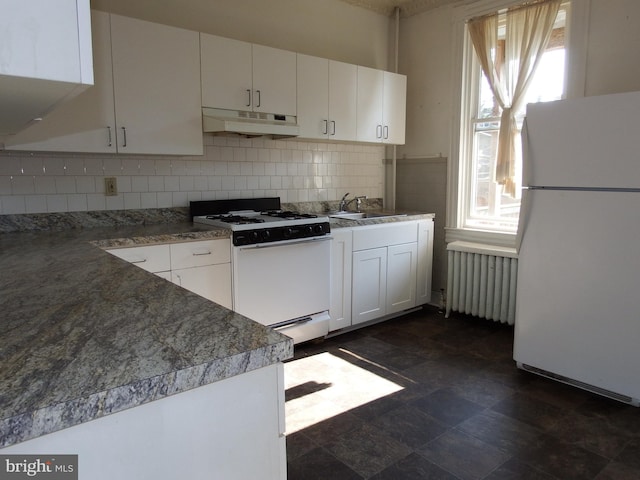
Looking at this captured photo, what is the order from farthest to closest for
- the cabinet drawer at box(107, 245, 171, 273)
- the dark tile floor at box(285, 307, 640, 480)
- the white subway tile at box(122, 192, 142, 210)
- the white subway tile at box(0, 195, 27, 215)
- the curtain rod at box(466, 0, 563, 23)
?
the curtain rod at box(466, 0, 563, 23), the white subway tile at box(122, 192, 142, 210), the white subway tile at box(0, 195, 27, 215), the cabinet drawer at box(107, 245, 171, 273), the dark tile floor at box(285, 307, 640, 480)

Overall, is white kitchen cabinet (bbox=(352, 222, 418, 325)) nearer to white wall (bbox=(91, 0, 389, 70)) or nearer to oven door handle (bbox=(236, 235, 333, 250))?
oven door handle (bbox=(236, 235, 333, 250))

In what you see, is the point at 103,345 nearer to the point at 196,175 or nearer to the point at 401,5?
the point at 196,175

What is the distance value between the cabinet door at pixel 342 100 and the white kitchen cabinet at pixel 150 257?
1745 millimetres

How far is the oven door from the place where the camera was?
2938 mm

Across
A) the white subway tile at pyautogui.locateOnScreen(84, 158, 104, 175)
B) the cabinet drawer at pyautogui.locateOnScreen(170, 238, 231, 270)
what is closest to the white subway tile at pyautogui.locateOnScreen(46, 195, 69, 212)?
the white subway tile at pyautogui.locateOnScreen(84, 158, 104, 175)

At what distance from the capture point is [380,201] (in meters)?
4.70

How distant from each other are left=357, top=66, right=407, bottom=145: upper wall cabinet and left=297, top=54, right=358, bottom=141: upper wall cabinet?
0.34 ft

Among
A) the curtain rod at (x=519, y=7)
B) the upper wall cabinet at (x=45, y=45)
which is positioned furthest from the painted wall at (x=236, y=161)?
the upper wall cabinet at (x=45, y=45)

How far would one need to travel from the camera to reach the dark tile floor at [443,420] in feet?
6.50

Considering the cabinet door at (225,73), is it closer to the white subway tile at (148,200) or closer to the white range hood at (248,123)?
the white range hood at (248,123)

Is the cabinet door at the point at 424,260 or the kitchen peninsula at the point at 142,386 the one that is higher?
the kitchen peninsula at the point at 142,386

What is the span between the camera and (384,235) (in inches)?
146

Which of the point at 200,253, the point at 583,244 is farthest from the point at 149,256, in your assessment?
the point at 583,244

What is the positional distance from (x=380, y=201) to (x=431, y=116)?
3.22ft
